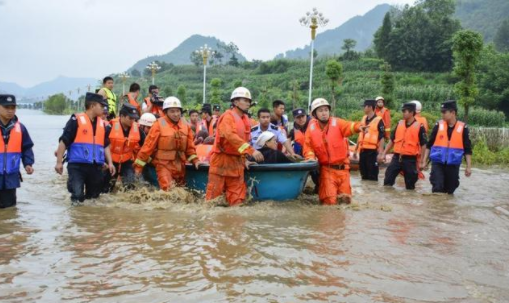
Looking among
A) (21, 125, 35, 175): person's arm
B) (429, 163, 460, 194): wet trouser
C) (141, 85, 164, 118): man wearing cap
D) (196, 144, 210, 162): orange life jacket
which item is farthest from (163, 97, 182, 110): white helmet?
(429, 163, 460, 194): wet trouser

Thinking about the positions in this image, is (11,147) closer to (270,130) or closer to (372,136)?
(270,130)

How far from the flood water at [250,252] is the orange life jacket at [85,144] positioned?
747 millimetres

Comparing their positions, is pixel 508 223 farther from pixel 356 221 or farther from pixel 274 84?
pixel 274 84

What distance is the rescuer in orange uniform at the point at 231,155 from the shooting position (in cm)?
664

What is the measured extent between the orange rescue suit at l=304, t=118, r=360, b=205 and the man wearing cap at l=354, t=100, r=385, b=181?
2.75 m

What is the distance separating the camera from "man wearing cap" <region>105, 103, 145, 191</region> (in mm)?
7777

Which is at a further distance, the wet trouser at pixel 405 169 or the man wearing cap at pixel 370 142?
the man wearing cap at pixel 370 142

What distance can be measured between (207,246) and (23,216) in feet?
9.63

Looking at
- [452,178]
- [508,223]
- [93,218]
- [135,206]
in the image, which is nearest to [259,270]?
[93,218]

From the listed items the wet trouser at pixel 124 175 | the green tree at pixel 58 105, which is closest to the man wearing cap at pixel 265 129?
the wet trouser at pixel 124 175

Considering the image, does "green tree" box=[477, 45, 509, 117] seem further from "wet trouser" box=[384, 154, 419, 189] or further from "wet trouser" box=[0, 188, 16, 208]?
"wet trouser" box=[0, 188, 16, 208]

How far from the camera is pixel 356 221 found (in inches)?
247

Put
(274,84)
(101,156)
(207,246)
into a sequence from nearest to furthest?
1. (207,246)
2. (101,156)
3. (274,84)

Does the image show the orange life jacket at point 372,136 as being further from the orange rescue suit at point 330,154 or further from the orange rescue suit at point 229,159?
the orange rescue suit at point 229,159
